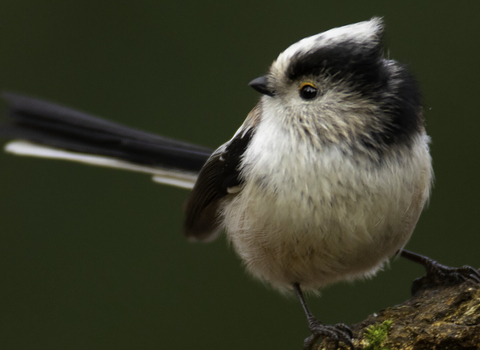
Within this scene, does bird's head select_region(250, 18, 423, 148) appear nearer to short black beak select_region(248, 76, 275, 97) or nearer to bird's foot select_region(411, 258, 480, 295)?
short black beak select_region(248, 76, 275, 97)

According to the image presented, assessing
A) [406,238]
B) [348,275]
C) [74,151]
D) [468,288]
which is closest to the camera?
→ [468,288]

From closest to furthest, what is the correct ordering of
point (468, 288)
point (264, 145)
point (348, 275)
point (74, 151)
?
point (468, 288) → point (264, 145) → point (348, 275) → point (74, 151)

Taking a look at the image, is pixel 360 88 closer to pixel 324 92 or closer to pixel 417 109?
pixel 324 92

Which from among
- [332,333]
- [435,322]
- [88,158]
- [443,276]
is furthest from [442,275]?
[88,158]

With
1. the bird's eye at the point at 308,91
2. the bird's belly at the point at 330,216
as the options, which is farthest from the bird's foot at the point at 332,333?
the bird's eye at the point at 308,91

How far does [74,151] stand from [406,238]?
4.92ft

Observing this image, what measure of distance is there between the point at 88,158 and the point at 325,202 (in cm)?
126

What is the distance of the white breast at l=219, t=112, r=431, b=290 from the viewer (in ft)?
4.55

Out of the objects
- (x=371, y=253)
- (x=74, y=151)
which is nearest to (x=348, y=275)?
(x=371, y=253)

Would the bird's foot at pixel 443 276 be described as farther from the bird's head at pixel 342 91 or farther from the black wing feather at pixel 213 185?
the black wing feather at pixel 213 185

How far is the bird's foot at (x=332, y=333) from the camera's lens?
4.54 feet

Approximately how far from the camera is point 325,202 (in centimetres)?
139

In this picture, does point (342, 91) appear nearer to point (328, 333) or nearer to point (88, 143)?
point (328, 333)

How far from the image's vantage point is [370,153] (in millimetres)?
1398
